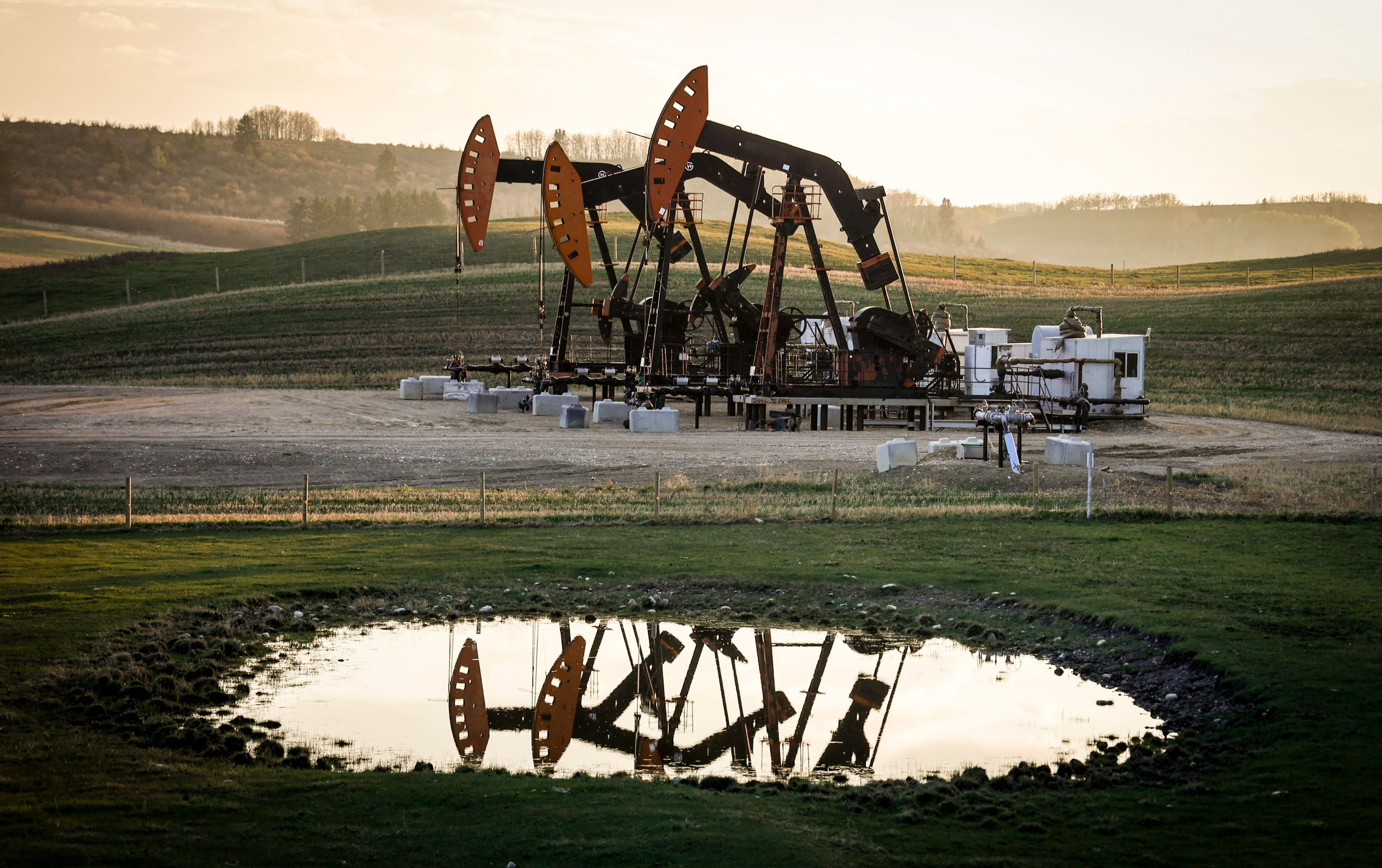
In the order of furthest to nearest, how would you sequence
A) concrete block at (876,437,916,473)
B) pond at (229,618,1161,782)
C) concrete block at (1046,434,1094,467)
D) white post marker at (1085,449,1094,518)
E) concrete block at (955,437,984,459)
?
concrete block at (955,437,984,459) → concrete block at (1046,434,1094,467) → concrete block at (876,437,916,473) → white post marker at (1085,449,1094,518) → pond at (229,618,1161,782)

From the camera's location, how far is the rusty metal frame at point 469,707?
9.97 m

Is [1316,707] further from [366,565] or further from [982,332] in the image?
[982,332]

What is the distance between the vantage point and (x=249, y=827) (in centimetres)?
774

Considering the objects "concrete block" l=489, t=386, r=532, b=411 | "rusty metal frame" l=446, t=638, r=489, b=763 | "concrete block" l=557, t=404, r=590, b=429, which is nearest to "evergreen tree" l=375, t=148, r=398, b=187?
"concrete block" l=489, t=386, r=532, b=411

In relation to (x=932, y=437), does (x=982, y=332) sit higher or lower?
higher

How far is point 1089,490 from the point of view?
19578mm

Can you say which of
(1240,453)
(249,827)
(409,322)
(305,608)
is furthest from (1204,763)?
(409,322)

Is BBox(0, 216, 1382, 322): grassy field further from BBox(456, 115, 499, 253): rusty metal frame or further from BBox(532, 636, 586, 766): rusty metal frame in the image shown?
BBox(532, 636, 586, 766): rusty metal frame

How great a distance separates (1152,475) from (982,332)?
14905 millimetres

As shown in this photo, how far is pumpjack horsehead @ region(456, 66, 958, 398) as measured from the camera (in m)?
35.0

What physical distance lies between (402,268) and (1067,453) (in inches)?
3092

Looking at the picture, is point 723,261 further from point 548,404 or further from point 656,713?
point 656,713

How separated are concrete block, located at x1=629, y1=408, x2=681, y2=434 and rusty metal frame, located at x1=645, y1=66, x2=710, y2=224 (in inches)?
193

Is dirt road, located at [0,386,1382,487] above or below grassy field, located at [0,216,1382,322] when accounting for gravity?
below
